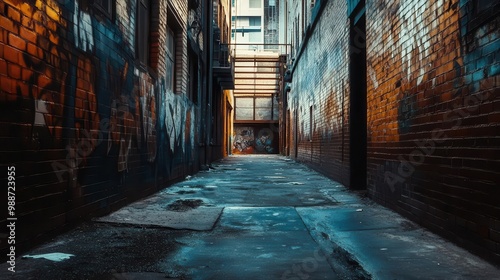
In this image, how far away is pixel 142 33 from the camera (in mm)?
6449

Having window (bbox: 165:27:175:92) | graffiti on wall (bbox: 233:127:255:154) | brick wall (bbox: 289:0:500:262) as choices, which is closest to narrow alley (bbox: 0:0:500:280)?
brick wall (bbox: 289:0:500:262)

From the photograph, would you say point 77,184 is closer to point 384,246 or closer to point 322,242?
point 322,242

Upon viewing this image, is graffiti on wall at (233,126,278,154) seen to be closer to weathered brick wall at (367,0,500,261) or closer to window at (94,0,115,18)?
weathered brick wall at (367,0,500,261)

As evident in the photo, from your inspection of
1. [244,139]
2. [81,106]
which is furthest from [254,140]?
[81,106]

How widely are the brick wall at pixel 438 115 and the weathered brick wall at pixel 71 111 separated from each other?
3519 mm

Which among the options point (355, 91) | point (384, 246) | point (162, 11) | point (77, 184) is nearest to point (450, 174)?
point (384, 246)

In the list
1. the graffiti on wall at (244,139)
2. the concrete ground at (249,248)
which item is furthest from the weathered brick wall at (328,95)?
the graffiti on wall at (244,139)

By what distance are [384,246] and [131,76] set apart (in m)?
4.08

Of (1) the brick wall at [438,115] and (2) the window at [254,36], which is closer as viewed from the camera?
(1) the brick wall at [438,115]

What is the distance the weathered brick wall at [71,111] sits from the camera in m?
2.87

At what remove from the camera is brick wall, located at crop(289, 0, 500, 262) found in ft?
9.68

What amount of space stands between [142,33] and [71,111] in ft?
10.2

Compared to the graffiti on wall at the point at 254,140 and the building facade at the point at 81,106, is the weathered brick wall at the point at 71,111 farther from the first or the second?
the graffiti on wall at the point at 254,140

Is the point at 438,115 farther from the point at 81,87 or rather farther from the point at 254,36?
the point at 254,36
